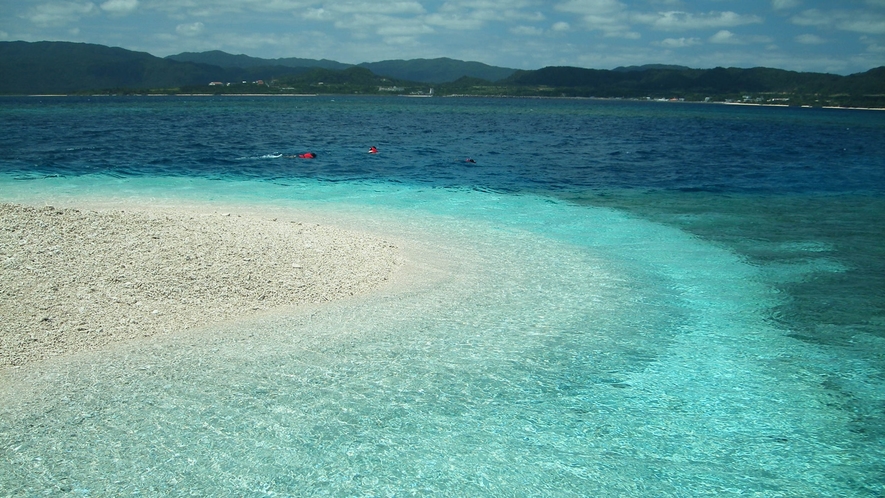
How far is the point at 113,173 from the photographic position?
958 inches

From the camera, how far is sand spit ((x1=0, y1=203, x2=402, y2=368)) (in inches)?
322

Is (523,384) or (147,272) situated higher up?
(147,272)

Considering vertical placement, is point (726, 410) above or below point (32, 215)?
below

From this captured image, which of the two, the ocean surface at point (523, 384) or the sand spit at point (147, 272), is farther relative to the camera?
the sand spit at point (147, 272)

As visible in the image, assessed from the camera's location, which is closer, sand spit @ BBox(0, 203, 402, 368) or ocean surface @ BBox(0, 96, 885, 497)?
ocean surface @ BBox(0, 96, 885, 497)

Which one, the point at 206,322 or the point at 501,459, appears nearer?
the point at 501,459

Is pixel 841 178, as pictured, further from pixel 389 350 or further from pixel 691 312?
pixel 389 350

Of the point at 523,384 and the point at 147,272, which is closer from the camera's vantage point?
the point at 523,384

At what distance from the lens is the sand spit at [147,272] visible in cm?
817

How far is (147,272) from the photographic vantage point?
9.94 metres

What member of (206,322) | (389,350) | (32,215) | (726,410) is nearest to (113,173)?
(32,215)

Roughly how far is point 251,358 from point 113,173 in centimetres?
2053

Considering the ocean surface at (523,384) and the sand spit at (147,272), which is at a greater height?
the sand spit at (147,272)

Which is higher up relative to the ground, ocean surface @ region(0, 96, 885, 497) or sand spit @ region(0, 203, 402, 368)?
sand spit @ region(0, 203, 402, 368)
